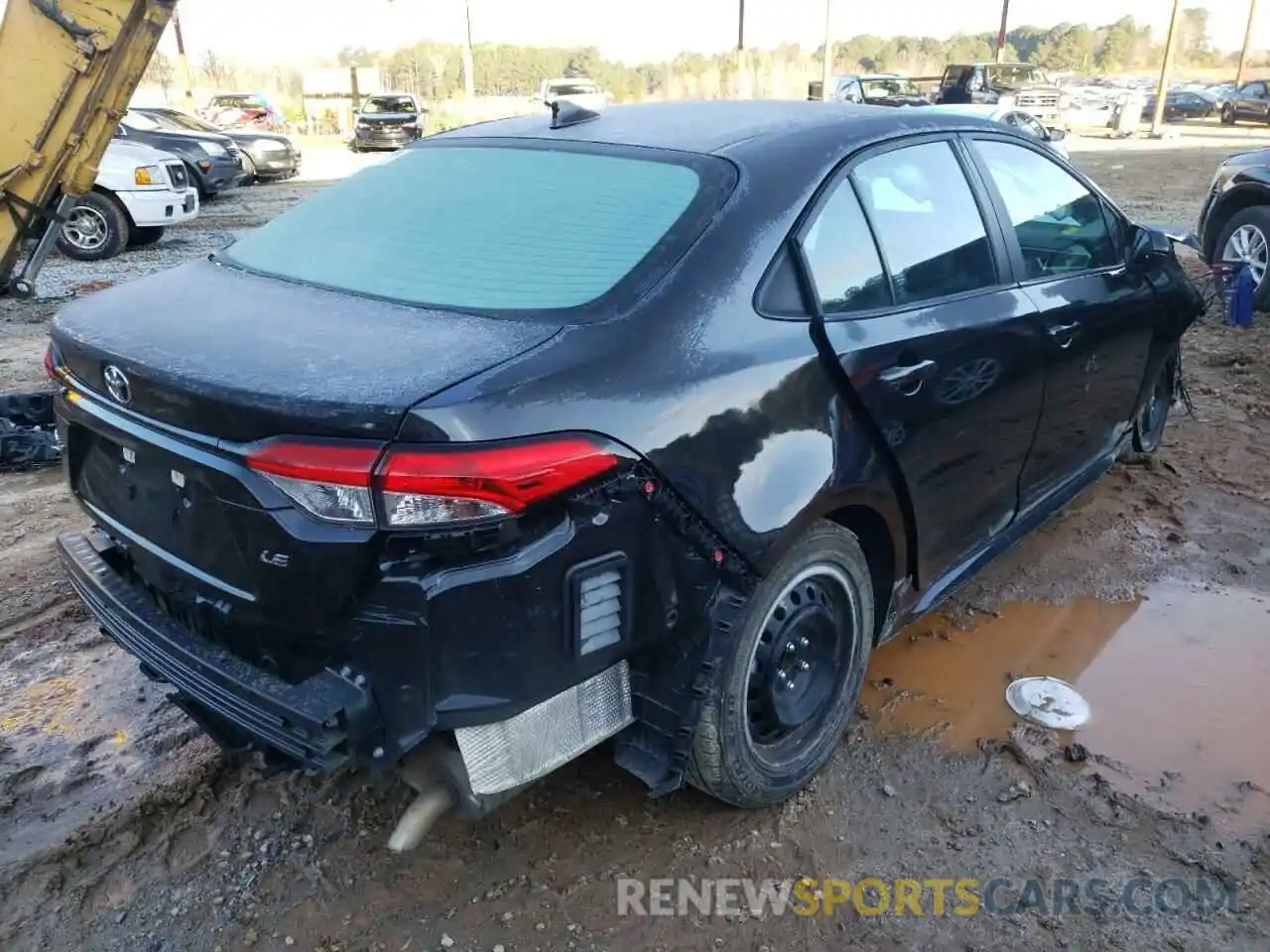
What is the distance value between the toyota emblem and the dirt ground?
3.82 feet

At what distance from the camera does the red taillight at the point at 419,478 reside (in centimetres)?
184

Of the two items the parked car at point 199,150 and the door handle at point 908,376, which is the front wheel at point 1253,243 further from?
the parked car at point 199,150

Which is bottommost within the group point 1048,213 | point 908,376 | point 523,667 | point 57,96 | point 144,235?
point 144,235

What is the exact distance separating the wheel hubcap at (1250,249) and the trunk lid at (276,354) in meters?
7.27

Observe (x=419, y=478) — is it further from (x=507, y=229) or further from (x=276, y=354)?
(x=507, y=229)

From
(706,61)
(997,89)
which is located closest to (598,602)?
(997,89)

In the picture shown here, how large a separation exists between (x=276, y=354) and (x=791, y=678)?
1499mm

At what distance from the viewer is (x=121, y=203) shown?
10.7 metres

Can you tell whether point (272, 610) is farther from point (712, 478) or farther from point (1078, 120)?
point (1078, 120)

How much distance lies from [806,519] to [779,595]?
8.3 inches

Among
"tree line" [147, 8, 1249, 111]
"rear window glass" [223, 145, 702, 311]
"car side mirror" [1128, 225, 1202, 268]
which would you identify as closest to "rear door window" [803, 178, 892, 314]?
"rear window glass" [223, 145, 702, 311]

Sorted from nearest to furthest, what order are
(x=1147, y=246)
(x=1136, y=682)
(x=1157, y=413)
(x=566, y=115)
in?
1. (x=566, y=115)
2. (x=1136, y=682)
3. (x=1147, y=246)
4. (x=1157, y=413)

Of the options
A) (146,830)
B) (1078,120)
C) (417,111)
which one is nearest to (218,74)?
(417,111)

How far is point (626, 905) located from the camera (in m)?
2.44
